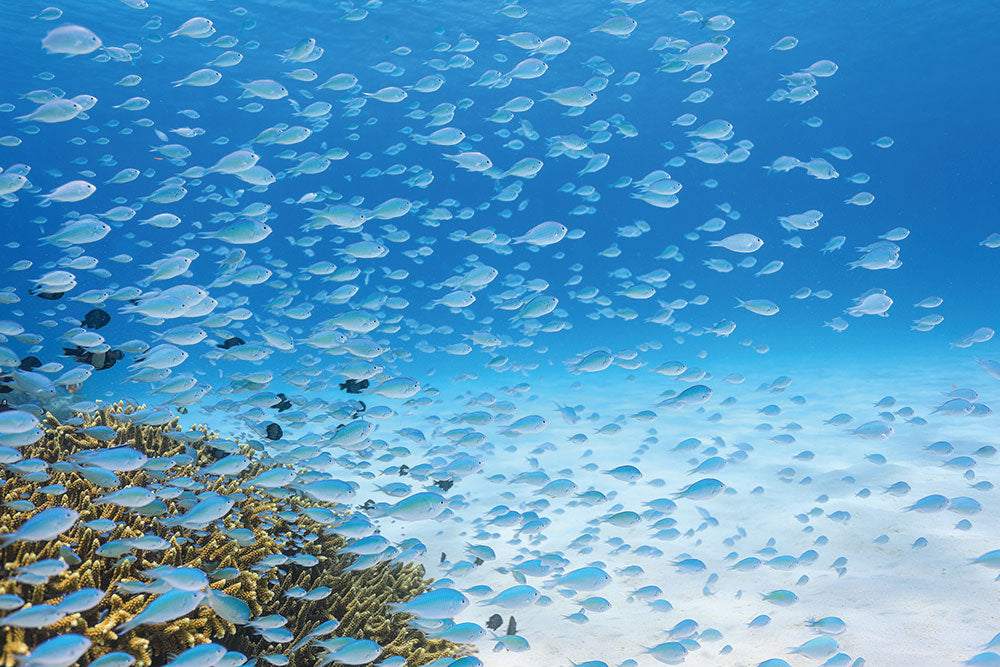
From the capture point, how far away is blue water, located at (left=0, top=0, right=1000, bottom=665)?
6.67m

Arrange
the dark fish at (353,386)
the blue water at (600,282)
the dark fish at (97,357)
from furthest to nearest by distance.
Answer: the blue water at (600,282) < the dark fish at (353,386) < the dark fish at (97,357)

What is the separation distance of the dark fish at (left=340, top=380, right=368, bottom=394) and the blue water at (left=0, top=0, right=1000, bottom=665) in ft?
2.11

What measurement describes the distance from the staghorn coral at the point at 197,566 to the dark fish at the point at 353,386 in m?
1.27

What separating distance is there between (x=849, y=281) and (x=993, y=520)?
120783mm

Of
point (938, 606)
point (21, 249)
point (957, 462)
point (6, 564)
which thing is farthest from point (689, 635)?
point (21, 249)

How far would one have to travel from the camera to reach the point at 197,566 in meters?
3.90

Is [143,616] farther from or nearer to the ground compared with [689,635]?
nearer to the ground

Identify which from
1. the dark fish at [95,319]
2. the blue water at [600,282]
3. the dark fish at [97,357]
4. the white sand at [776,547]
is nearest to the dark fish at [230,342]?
the blue water at [600,282]

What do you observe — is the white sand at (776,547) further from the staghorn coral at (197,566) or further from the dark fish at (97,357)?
the dark fish at (97,357)

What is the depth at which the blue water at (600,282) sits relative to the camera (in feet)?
21.9

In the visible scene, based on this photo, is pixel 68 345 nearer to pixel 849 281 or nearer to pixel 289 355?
pixel 289 355

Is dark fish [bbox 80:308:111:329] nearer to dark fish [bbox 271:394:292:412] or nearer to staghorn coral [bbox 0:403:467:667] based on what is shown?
staghorn coral [bbox 0:403:467:667]

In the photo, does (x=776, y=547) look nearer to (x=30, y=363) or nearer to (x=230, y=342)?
(x=230, y=342)

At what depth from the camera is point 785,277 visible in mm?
113250
